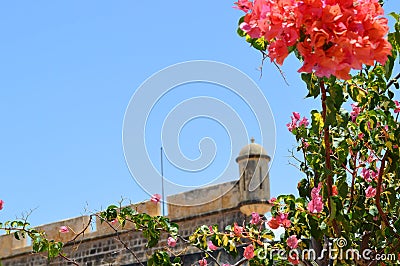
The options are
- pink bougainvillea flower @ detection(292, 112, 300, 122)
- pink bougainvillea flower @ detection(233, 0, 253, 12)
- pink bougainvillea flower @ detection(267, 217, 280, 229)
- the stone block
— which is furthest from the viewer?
the stone block

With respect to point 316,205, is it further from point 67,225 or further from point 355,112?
point 67,225

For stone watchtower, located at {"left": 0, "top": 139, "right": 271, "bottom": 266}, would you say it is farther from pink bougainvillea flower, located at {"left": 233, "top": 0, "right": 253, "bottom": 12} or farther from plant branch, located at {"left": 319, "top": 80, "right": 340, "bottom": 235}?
pink bougainvillea flower, located at {"left": 233, "top": 0, "right": 253, "bottom": 12}

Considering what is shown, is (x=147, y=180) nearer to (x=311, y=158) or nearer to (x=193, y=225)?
(x=311, y=158)

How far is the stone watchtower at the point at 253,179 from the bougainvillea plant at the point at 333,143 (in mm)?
4895

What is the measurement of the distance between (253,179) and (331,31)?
24.8ft

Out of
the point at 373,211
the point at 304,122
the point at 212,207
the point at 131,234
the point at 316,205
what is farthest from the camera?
the point at 131,234

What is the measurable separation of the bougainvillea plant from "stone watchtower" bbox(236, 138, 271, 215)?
489cm

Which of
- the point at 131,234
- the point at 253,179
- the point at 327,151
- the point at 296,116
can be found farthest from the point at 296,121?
the point at 131,234

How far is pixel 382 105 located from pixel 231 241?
3.64ft

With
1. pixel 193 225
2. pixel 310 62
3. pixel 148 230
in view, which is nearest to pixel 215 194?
pixel 193 225

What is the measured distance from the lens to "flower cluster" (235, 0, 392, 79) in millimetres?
1717

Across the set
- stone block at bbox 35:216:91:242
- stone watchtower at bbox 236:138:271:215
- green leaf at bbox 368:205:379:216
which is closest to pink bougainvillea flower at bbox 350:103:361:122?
green leaf at bbox 368:205:379:216

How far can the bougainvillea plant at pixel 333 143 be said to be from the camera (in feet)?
5.71

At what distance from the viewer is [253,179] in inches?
363
